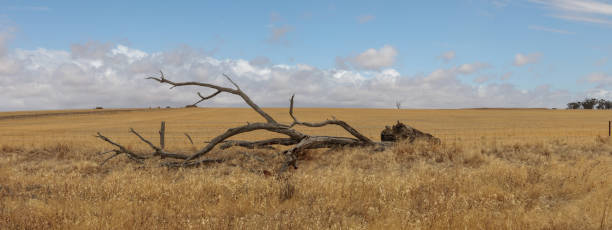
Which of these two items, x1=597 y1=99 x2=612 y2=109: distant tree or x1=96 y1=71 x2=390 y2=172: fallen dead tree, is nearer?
x1=96 y1=71 x2=390 y2=172: fallen dead tree

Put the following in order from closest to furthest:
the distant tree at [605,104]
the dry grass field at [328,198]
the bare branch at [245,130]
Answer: the dry grass field at [328,198]
the bare branch at [245,130]
the distant tree at [605,104]

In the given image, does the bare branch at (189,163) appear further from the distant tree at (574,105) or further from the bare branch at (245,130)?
the distant tree at (574,105)

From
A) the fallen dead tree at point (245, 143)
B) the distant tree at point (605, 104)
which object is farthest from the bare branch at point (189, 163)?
the distant tree at point (605, 104)

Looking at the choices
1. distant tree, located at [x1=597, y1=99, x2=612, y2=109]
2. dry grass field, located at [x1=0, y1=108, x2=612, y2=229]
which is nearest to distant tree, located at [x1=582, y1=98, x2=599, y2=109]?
distant tree, located at [x1=597, y1=99, x2=612, y2=109]

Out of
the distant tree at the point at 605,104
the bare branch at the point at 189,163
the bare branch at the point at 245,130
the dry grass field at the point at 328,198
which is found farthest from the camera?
the distant tree at the point at 605,104

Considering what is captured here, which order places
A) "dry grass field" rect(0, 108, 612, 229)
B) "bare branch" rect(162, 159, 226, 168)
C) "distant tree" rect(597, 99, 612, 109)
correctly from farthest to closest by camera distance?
"distant tree" rect(597, 99, 612, 109) → "bare branch" rect(162, 159, 226, 168) → "dry grass field" rect(0, 108, 612, 229)

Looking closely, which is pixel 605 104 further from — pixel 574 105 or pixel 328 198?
pixel 328 198

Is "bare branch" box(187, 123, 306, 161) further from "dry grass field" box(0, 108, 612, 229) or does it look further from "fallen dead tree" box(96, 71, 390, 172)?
"dry grass field" box(0, 108, 612, 229)

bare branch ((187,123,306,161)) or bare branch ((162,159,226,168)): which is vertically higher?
bare branch ((187,123,306,161))

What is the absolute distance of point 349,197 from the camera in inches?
266

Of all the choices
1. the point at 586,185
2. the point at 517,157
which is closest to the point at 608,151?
the point at 517,157

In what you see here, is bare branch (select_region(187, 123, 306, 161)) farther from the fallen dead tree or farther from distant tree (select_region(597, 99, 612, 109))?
distant tree (select_region(597, 99, 612, 109))

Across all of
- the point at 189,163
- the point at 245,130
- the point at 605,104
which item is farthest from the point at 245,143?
the point at 605,104

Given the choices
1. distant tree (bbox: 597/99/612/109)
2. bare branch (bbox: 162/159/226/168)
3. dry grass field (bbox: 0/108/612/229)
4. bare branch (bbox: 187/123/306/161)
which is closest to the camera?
dry grass field (bbox: 0/108/612/229)
